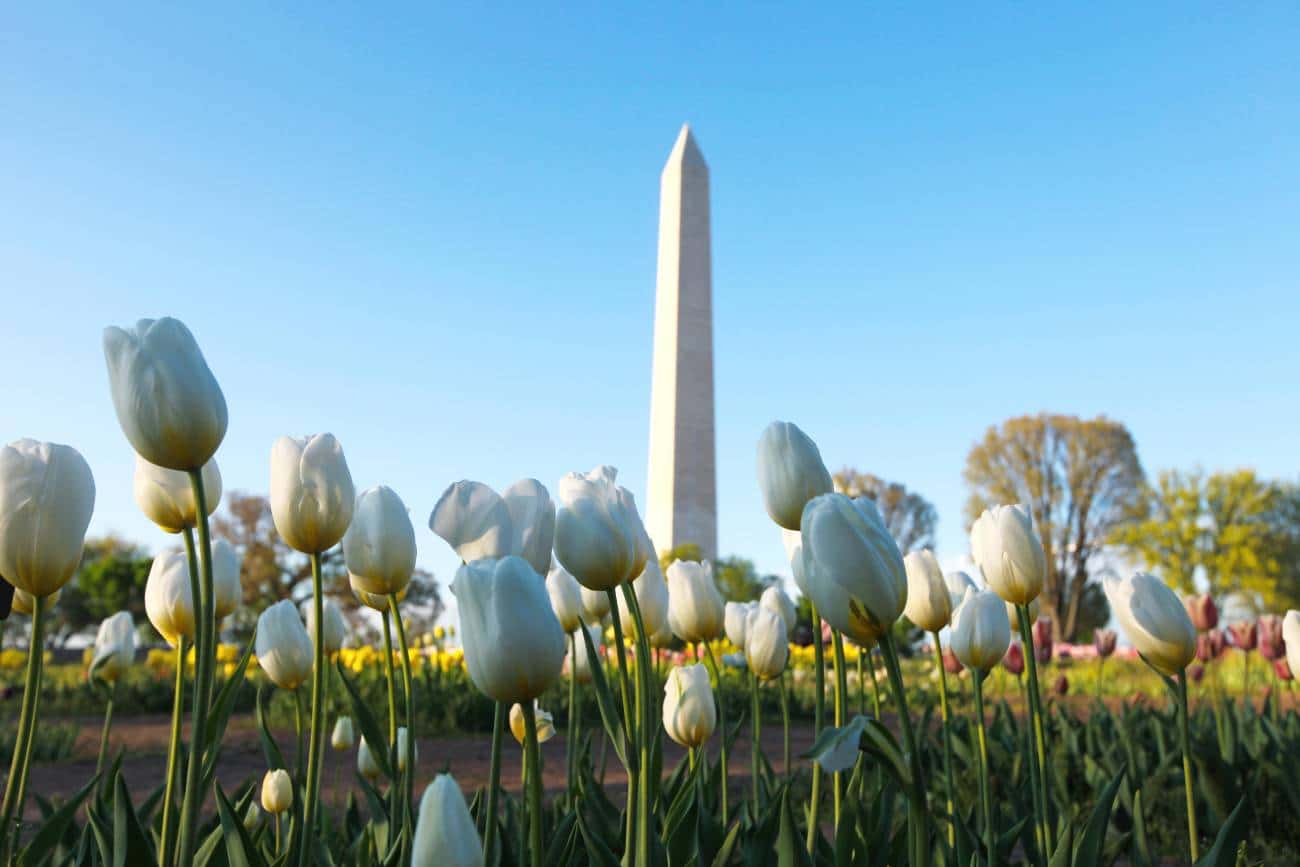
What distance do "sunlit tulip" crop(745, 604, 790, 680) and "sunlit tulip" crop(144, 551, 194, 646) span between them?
1028mm

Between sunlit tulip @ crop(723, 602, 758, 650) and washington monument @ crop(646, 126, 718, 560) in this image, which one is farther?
washington monument @ crop(646, 126, 718, 560)

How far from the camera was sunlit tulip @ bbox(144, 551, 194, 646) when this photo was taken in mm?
1690

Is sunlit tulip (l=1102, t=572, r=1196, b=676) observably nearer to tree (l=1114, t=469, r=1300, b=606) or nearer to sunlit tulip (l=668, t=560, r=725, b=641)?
sunlit tulip (l=668, t=560, r=725, b=641)

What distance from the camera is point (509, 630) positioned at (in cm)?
94

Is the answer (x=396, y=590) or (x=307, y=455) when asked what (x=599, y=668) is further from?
(x=307, y=455)

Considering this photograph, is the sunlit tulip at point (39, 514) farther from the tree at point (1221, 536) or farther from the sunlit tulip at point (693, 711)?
the tree at point (1221, 536)

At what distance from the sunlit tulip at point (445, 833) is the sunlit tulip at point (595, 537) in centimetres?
43

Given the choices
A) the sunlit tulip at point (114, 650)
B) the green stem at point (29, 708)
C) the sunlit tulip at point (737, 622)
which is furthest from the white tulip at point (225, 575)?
the sunlit tulip at point (737, 622)

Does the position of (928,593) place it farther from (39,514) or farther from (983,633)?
(39,514)

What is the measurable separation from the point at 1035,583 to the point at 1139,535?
29065 mm

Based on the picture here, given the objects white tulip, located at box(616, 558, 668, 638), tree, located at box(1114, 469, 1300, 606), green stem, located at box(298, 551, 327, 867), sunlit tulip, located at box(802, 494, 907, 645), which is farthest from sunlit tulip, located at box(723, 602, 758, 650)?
tree, located at box(1114, 469, 1300, 606)

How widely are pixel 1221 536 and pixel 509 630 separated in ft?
103

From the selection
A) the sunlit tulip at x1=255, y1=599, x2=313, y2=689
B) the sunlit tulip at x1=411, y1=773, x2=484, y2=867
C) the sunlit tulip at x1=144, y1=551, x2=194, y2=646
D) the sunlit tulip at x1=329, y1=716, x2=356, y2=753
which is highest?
the sunlit tulip at x1=144, y1=551, x2=194, y2=646

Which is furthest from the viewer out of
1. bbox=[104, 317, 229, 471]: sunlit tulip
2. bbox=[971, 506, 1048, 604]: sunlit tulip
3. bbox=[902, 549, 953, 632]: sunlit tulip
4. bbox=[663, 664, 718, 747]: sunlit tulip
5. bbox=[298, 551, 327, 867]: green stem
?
bbox=[663, 664, 718, 747]: sunlit tulip
